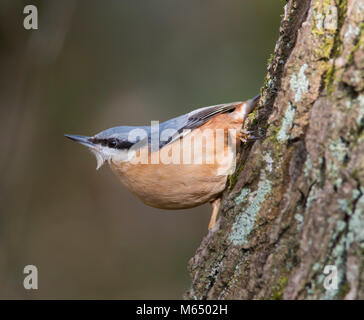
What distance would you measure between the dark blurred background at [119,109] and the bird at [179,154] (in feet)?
9.12

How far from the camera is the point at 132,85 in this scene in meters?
6.98

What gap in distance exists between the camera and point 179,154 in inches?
127

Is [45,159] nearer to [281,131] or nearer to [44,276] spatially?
[44,276]

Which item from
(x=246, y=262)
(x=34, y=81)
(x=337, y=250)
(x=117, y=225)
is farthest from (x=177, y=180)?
(x=117, y=225)

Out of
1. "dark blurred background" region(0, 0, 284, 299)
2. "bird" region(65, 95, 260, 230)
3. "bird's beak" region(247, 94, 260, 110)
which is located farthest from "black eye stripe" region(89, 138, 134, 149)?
"dark blurred background" region(0, 0, 284, 299)

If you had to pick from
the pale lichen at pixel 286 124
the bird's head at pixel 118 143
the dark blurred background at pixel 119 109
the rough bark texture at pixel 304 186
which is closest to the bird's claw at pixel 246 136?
the rough bark texture at pixel 304 186

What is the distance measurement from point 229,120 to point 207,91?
10.4 ft

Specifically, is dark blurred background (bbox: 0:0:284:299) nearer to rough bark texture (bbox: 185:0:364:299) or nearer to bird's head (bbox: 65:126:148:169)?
bird's head (bbox: 65:126:148:169)

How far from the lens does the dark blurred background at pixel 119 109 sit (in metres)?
6.22

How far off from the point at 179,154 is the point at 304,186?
159 cm

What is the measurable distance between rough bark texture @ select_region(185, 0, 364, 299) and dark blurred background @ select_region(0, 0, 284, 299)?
417cm

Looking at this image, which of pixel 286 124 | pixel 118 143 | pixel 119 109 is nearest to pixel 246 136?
pixel 286 124

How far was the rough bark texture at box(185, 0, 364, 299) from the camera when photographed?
156cm

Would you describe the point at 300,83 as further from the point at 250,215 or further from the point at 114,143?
the point at 114,143
